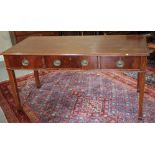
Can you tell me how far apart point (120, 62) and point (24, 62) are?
0.84 meters

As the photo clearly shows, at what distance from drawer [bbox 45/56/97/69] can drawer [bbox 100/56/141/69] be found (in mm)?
84

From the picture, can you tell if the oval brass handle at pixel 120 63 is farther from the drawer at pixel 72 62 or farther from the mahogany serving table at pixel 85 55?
the drawer at pixel 72 62

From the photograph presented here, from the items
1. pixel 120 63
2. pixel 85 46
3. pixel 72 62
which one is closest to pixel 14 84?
pixel 72 62

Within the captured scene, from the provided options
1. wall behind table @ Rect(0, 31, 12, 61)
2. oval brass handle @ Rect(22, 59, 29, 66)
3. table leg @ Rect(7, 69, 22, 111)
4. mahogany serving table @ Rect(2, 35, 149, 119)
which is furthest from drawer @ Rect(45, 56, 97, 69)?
wall behind table @ Rect(0, 31, 12, 61)

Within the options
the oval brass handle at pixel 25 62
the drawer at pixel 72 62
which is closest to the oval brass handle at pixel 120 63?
the drawer at pixel 72 62

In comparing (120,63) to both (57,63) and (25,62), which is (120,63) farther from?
(25,62)

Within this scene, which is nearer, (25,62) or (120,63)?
(120,63)

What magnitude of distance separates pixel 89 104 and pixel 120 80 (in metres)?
0.71

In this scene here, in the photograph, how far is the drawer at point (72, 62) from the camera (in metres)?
1.70

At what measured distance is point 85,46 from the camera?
1838mm

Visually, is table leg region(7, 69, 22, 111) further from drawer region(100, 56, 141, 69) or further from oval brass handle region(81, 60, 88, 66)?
drawer region(100, 56, 141, 69)

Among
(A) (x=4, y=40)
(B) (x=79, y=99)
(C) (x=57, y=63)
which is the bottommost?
(B) (x=79, y=99)

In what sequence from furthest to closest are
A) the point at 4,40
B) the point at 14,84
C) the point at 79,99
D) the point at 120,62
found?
the point at 4,40 → the point at 79,99 → the point at 14,84 → the point at 120,62

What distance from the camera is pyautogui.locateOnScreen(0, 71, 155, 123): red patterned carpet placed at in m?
2.00
